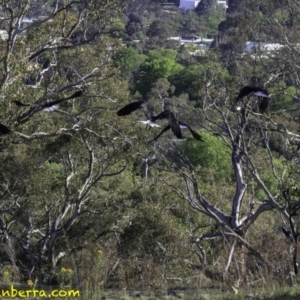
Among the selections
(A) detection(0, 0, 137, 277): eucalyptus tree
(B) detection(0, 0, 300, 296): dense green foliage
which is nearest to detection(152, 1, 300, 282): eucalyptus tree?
(B) detection(0, 0, 300, 296): dense green foliage

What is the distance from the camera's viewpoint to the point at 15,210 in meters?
12.5

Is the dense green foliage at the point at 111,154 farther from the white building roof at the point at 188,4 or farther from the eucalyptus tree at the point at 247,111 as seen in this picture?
the white building roof at the point at 188,4

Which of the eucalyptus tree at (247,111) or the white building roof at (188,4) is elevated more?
the eucalyptus tree at (247,111)

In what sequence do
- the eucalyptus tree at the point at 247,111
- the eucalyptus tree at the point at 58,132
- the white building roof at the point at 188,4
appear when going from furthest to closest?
the white building roof at the point at 188,4 < the eucalyptus tree at the point at 247,111 < the eucalyptus tree at the point at 58,132

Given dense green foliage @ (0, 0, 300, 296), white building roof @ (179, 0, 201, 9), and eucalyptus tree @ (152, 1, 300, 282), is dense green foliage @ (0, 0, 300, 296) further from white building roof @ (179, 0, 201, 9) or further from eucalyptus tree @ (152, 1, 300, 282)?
white building roof @ (179, 0, 201, 9)

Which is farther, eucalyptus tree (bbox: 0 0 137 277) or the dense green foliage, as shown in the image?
the dense green foliage

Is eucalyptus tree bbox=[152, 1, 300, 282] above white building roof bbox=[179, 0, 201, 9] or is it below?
above

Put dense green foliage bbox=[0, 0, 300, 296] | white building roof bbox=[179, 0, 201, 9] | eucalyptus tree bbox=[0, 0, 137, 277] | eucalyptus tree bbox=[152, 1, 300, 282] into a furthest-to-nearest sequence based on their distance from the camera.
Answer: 1. white building roof bbox=[179, 0, 201, 9]
2. eucalyptus tree bbox=[152, 1, 300, 282]
3. dense green foliage bbox=[0, 0, 300, 296]
4. eucalyptus tree bbox=[0, 0, 137, 277]

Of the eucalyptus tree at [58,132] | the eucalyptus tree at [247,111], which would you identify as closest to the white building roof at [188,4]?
the eucalyptus tree at [247,111]

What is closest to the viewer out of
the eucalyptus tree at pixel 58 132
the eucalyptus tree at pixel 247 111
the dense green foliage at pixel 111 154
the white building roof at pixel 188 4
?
the eucalyptus tree at pixel 58 132

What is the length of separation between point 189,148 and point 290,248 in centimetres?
1513

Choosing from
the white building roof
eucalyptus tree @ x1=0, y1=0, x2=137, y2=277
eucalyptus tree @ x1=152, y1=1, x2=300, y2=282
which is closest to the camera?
eucalyptus tree @ x1=0, y1=0, x2=137, y2=277

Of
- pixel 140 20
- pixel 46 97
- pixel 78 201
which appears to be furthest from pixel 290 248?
pixel 140 20

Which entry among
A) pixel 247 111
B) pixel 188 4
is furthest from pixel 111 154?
pixel 188 4
